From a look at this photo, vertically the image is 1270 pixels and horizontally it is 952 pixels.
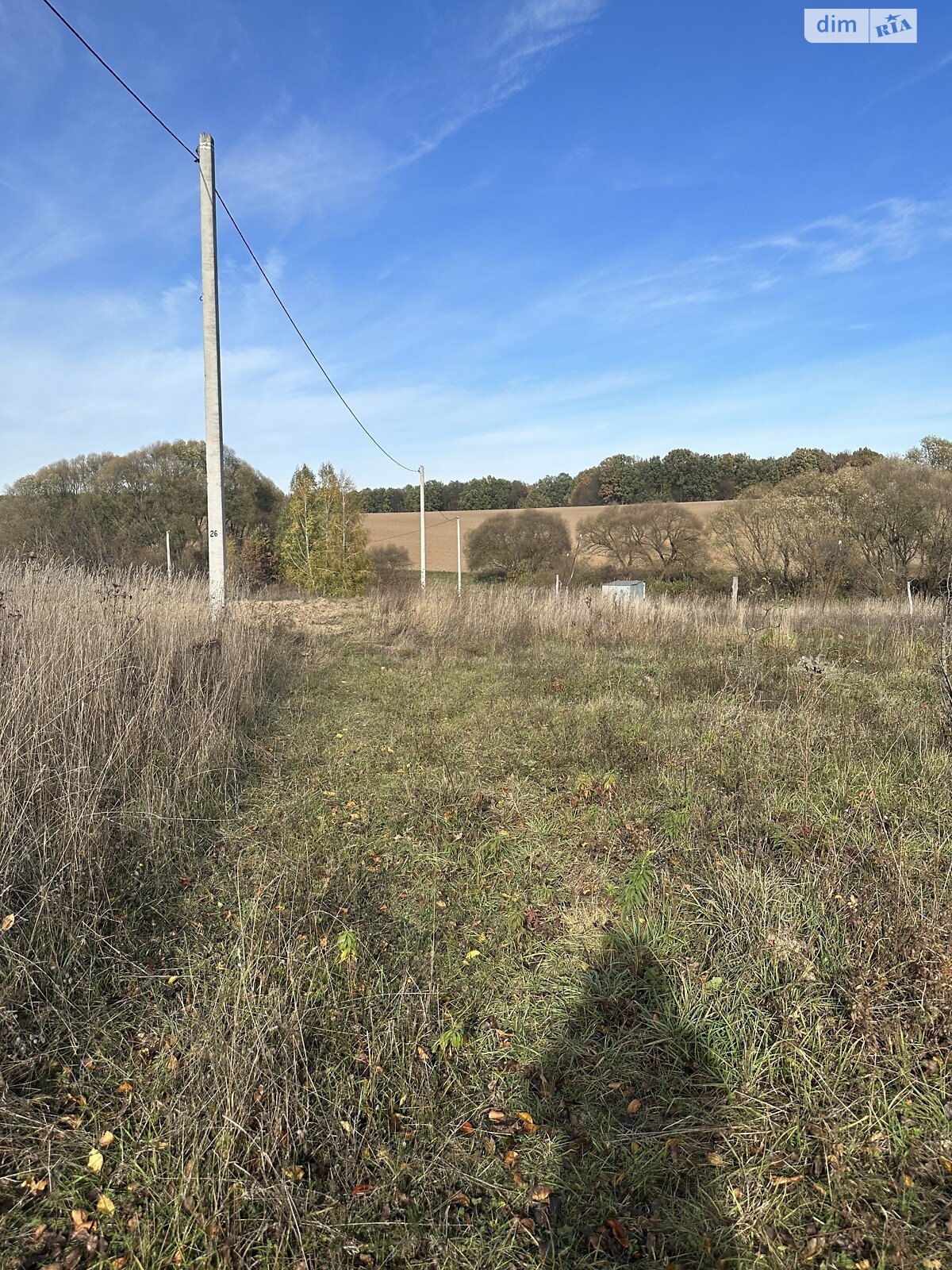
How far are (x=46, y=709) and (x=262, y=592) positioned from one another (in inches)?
380

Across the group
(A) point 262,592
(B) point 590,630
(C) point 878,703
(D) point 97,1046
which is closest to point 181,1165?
(D) point 97,1046

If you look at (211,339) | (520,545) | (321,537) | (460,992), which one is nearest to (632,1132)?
(460,992)

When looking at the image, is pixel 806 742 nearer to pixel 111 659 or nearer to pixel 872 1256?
pixel 872 1256

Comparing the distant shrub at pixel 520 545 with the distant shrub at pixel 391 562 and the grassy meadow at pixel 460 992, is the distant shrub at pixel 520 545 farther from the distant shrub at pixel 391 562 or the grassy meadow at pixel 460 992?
the grassy meadow at pixel 460 992

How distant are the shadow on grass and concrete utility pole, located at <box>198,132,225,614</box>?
769 cm

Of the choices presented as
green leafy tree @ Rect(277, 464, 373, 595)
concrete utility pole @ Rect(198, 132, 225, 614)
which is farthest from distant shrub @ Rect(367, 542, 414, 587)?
concrete utility pole @ Rect(198, 132, 225, 614)

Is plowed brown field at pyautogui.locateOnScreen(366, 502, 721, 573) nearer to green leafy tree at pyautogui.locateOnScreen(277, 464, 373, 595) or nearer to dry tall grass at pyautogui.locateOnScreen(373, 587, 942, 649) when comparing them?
green leafy tree at pyautogui.locateOnScreen(277, 464, 373, 595)

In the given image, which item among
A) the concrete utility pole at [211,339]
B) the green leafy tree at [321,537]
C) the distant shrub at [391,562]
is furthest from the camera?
the distant shrub at [391,562]

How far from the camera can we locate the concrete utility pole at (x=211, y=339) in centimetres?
885

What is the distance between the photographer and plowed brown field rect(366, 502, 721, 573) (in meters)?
29.8

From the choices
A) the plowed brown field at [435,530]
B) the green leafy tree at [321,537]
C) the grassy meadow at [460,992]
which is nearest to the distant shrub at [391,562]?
the plowed brown field at [435,530]

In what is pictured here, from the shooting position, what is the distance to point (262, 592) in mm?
13422

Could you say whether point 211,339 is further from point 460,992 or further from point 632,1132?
point 632,1132

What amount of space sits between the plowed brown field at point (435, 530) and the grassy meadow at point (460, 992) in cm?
2362
